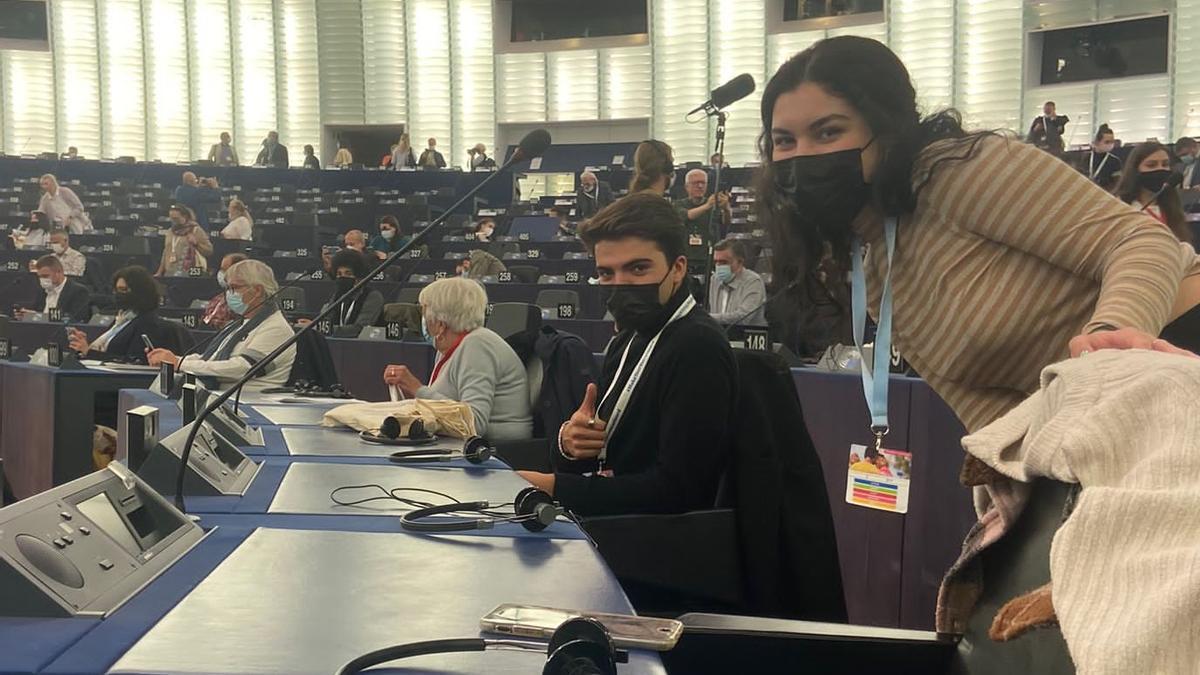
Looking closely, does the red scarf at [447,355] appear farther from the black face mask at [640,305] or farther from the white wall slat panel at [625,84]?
the white wall slat panel at [625,84]

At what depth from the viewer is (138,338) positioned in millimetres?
4887

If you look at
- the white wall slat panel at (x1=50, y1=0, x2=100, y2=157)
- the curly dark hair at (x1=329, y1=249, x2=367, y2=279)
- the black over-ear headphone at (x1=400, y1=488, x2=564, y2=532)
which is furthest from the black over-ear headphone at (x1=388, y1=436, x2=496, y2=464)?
the white wall slat panel at (x1=50, y1=0, x2=100, y2=157)

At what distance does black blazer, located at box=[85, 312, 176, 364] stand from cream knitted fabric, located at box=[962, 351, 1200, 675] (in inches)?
185

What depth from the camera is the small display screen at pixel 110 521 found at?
1.02 m

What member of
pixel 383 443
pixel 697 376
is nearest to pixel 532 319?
pixel 383 443

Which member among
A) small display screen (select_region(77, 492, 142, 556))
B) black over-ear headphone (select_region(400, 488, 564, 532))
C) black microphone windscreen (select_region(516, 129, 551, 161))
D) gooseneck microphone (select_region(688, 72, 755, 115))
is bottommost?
black over-ear headphone (select_region(400, 488, 564, 532))

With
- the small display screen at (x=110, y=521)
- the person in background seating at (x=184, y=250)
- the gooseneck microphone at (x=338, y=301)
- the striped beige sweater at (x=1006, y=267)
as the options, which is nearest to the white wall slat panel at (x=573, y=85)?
the person in background seating at (x=184, y=250)

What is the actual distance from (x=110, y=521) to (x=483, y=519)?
0.45 m

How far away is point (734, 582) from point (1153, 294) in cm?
87

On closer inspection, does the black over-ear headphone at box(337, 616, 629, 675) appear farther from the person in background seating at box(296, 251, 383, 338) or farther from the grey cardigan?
the person in background seating at box(296, 251, 383, 338)

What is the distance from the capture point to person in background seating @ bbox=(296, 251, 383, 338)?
5695 mm

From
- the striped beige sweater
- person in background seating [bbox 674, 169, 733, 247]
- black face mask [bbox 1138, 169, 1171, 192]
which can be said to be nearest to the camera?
the striped beige sweater

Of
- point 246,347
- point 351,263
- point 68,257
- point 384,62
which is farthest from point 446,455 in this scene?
point 384,62

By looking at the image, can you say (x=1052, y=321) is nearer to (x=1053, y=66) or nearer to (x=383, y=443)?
(x=383, y=443)
